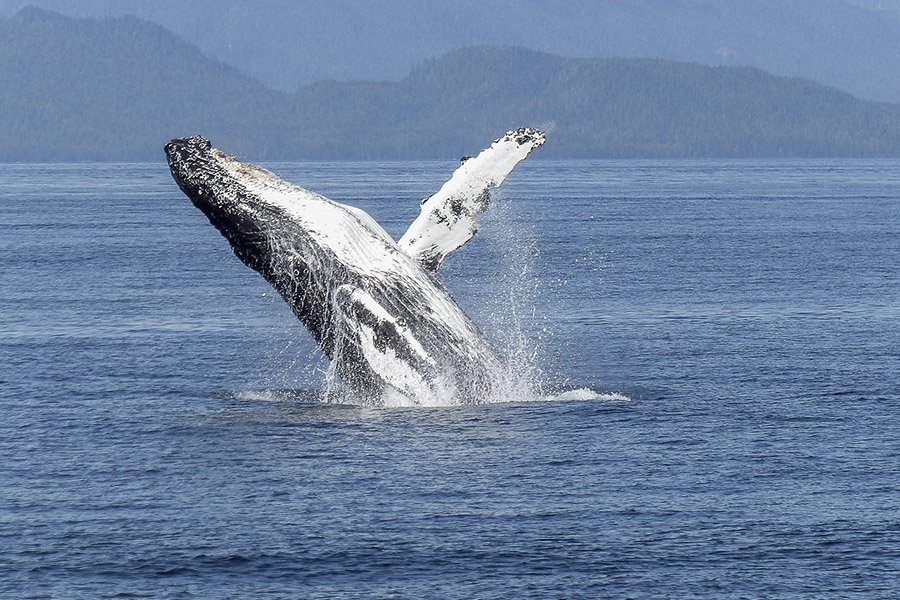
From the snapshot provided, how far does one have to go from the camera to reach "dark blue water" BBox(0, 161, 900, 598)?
1302 cm

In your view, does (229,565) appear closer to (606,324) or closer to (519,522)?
(519,522)

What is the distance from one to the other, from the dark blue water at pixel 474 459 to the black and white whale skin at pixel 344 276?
60 centimetres

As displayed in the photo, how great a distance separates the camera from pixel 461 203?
18234mm

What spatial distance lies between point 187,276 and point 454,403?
22.6 metres

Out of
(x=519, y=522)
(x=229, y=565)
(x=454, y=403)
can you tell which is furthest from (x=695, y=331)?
(x=229, y=565)

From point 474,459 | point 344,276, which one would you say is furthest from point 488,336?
point 474,459

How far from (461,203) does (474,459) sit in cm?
332

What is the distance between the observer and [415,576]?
12844 millimetres

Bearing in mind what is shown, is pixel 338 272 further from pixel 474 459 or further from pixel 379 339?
pixel 474 459

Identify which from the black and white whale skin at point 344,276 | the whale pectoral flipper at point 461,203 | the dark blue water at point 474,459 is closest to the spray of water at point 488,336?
the black and white whale skin at point 344,276

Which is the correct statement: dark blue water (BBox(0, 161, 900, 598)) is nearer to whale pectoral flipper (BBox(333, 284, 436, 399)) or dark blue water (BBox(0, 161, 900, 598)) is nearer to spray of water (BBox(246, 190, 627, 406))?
spray of water (BBox(246, 190, 627, 406))

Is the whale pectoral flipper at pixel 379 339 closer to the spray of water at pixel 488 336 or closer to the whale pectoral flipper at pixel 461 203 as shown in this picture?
Result: the spray of water at pixel 488 336

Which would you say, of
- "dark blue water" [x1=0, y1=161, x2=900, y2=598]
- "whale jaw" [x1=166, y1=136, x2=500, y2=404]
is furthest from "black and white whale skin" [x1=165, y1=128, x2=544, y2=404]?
"dark blue water" [x1=0, y1=161, x2=900, y2=598]

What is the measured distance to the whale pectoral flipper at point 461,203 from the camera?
18031mm
